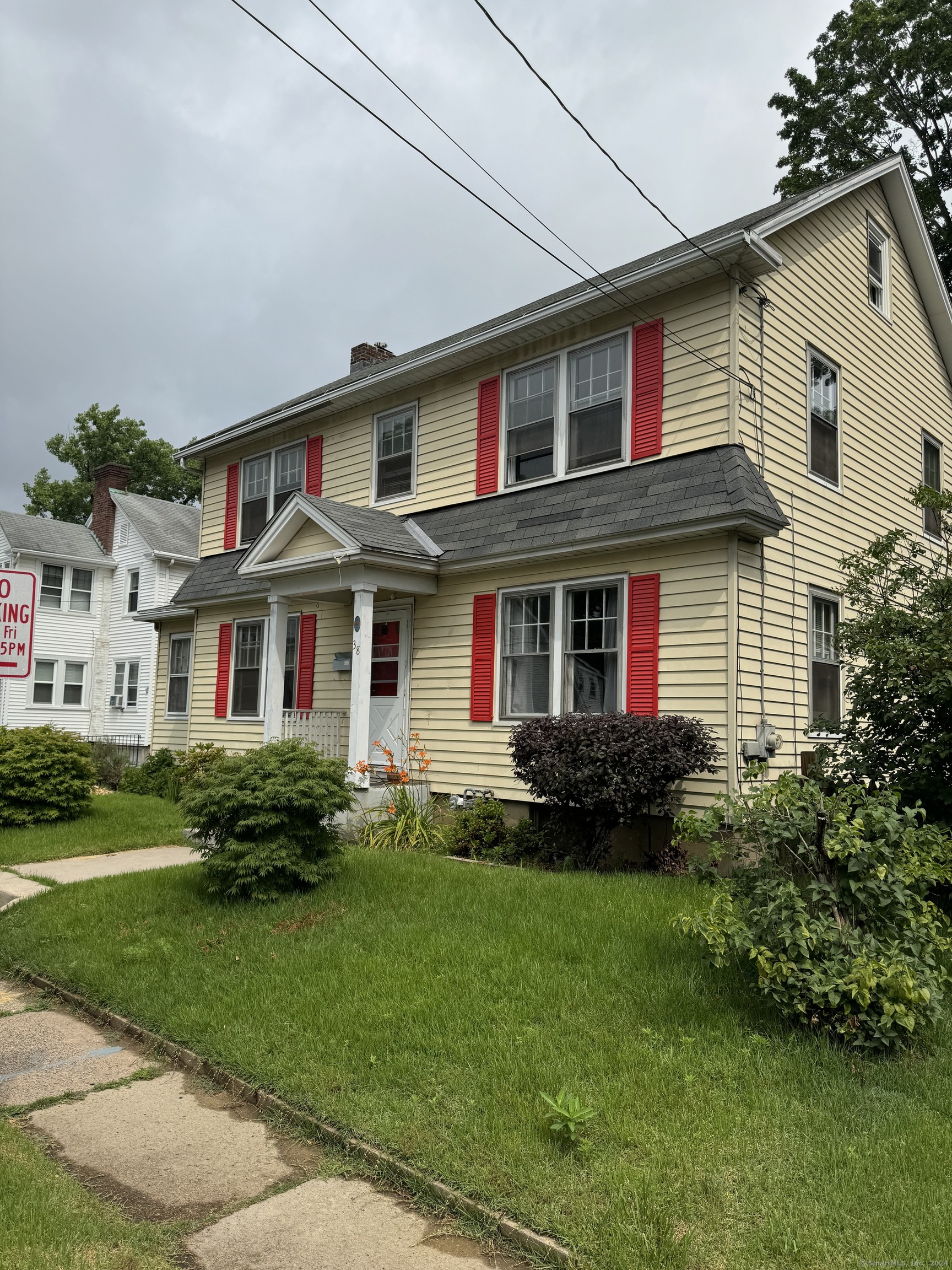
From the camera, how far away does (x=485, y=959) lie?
5.99 meters

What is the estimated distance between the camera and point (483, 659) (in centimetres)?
1209

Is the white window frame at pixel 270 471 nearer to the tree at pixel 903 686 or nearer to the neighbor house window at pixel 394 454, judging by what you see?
the neighbor house window at pixel 394 454

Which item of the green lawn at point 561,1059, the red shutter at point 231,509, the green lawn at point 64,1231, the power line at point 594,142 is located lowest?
the green lawn at point 64,1231

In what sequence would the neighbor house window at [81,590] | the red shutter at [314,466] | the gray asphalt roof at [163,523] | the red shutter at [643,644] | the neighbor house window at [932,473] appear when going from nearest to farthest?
the red shutter at [643,644], the neighbor house window at [932,473], the red shutter at [314,466], the gray asphalt roof at [163,523], the neighbor house window at [81,590]

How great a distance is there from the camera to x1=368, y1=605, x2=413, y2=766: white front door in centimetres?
1321

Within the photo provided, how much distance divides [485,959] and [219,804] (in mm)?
2880

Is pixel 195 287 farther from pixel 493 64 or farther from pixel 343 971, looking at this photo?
pixel 343 971

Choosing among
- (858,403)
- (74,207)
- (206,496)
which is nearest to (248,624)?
(206,496)

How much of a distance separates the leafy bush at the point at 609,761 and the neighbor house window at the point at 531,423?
3.88 metres

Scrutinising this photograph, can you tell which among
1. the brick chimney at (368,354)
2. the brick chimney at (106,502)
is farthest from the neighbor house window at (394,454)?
the brick chimney at (106,502)

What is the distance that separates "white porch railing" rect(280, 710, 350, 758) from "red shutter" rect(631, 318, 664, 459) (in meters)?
5.78

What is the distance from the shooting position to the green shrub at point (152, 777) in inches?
659

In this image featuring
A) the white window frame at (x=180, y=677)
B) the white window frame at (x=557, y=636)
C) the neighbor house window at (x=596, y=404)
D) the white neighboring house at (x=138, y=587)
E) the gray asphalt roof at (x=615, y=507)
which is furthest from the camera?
the white neighboring house at (x=138, y=587)

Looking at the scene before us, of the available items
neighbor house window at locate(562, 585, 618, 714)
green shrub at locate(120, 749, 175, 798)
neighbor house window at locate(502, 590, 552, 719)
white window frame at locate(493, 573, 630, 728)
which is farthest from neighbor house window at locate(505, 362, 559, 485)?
green shrub at locate(120, 749, 175, 798)
